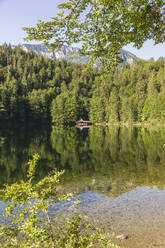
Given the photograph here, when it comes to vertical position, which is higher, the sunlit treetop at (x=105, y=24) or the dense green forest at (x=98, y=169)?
the sunlit treetop at (x=105, y=24)

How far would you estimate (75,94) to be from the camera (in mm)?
153750

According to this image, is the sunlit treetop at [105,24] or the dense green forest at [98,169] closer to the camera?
the sunlit treetop at [105,24]

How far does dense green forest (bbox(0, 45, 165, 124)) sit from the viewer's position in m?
116

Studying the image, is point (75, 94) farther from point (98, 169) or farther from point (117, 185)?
point (117, 185)

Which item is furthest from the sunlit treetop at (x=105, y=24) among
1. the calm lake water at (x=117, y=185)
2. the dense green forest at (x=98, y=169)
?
the dense green forest at (x=98, y=169)

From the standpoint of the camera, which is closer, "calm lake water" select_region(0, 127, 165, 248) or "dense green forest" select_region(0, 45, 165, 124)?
"calm lake water" select_region(0, 127, 165, 248)

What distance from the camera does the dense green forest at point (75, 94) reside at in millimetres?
116250

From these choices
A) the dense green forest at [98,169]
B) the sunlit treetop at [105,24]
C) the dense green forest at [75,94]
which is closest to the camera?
the sunlit treetop at [105,24]

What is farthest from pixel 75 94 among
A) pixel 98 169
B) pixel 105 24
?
pixel 105 24

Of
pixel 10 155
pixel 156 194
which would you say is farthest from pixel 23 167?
pixel 156 194

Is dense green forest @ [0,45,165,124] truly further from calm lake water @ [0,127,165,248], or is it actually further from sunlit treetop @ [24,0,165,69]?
sunlit treetop @ [24,0,165,69]

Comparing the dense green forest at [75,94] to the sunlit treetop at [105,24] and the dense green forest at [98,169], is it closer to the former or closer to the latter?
the dense green forest at [98,169]

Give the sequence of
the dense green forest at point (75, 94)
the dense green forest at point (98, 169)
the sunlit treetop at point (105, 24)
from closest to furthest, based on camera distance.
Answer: the sunlit treetop at point (105, 24)
the dense green forest at point (98, 169)
the dense green forest at point (75, 94)

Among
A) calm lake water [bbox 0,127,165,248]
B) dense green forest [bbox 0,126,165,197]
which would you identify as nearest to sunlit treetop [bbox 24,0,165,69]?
calm lake water [bbox 0,127,165,248]
